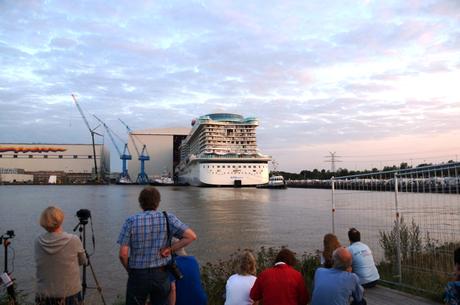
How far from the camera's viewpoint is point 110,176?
16612cm

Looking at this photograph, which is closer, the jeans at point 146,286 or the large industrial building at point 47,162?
the jeans at point 146,286

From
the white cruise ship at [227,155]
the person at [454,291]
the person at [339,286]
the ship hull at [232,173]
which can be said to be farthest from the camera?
the white cruise ship at [227,155]

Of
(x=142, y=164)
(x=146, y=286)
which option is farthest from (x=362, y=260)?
(x=142, y=164)

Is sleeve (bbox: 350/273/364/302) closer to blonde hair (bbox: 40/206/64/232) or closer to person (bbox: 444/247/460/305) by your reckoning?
person (bbox: 444/247/460/305)

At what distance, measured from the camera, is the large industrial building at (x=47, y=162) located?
131m

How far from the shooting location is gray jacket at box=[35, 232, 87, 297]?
4.05m

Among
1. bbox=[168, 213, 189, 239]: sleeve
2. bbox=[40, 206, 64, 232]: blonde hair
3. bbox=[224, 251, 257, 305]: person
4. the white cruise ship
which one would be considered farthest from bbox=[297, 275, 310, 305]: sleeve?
the white cruise ship

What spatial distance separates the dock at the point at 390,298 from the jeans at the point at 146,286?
2.92 meters

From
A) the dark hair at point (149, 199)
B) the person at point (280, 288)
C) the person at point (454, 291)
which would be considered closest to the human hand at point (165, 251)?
the dark hair at point (149, 199)

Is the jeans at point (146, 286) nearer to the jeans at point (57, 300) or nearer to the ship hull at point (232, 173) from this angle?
the jeans at point (57, 300)

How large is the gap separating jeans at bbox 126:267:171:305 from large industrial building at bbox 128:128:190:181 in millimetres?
137187

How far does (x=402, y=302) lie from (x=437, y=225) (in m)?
2.16

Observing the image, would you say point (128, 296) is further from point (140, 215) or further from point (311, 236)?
point (311, 236)

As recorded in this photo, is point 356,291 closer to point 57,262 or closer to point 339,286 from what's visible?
point 339,286
